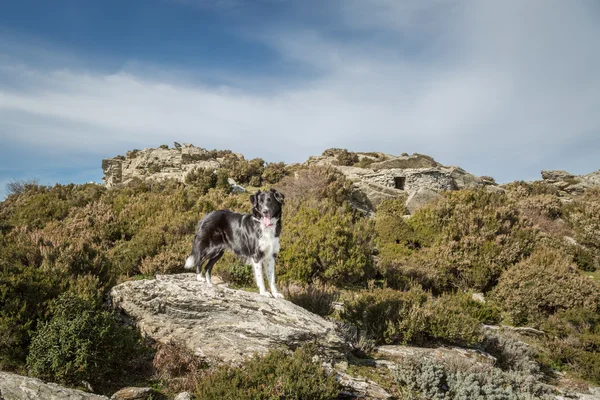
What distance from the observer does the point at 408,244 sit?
42.8 ft

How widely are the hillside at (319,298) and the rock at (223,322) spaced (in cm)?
2

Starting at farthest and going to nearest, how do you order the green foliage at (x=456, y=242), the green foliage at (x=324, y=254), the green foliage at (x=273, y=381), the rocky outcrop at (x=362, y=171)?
the rocky outcrop at (x=362, y=171), the green foliage at (x=456, y=242), the green foliage at (x=324, y=254), the green foliage at (x=273, y=381)

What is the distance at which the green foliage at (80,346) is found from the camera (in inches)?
181

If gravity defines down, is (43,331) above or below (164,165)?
below

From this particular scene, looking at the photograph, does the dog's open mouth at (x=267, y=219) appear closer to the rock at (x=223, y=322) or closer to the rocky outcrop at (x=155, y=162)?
the rock at (x=223, y=322)

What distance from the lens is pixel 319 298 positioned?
766 cm

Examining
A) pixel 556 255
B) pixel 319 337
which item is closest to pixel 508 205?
pixel 556 255

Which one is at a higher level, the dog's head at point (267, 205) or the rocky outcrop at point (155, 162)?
the rocky outcrop at point (155, 162)

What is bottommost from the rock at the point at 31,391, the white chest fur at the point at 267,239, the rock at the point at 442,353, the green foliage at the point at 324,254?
the rock at the point at 442,353

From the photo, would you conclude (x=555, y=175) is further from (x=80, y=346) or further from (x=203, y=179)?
(x=80, y=346)

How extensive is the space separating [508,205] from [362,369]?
36.4 ft

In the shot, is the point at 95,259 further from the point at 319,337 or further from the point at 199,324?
the point at 319,337

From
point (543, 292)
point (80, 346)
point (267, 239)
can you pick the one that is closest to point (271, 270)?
point (267, 239)

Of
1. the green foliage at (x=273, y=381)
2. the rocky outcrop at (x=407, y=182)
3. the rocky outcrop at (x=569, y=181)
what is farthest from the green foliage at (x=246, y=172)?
the rocky outcrop at (x=569, y=181)
